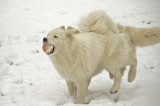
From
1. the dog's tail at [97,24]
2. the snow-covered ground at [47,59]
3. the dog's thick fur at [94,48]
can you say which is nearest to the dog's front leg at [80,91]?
the dog's thick fur at [94,48]

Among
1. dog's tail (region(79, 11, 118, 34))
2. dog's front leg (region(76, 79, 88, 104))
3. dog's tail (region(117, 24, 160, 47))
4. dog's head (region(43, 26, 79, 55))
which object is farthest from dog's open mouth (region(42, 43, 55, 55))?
dog's tail (region(117, 24, 160, 47))

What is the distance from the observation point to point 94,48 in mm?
4578

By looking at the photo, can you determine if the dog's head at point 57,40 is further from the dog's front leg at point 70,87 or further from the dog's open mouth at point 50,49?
the dog's front leg at point 70,87

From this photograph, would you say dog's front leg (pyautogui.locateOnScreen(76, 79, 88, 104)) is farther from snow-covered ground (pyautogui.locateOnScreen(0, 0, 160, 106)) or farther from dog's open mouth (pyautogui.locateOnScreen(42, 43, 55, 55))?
dog's open mouth (pyautogui.locateOnScreen(42, 43, 55, 55))

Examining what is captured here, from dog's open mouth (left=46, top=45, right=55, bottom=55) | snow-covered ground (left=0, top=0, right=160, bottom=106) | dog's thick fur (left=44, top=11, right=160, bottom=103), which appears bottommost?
snow-covered ground (left=0, top=0, right=160, bottom=106)

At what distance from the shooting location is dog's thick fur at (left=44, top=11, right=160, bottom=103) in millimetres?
4184

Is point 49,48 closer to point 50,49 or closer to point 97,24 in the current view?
point 50,49

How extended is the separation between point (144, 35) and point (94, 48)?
1.35 meters

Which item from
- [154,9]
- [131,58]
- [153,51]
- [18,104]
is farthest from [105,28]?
[154,9]

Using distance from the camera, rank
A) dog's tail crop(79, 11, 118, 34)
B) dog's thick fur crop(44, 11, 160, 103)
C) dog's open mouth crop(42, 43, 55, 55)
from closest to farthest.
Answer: dog's open mouth crop(42, 43, 55, 55), dog's thick fur crop(44, 11, 160, 103), dog's tail crop(79, 11, 118, 34)

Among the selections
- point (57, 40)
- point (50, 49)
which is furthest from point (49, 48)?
point (57, 40)

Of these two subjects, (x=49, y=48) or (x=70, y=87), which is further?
(x=70, y=87)

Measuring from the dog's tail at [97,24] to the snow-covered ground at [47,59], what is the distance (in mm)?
1600

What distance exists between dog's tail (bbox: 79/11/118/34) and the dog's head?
0.88m
